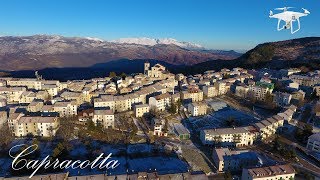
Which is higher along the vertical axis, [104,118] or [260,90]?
[260,90]

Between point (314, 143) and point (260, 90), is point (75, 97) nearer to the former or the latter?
point (260, 90)

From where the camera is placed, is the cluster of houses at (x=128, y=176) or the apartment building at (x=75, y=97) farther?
the apartment building at (x=75, y=97)

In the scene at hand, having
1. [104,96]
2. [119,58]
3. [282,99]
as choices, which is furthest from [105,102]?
[119,58]

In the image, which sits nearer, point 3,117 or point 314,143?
point 314,143

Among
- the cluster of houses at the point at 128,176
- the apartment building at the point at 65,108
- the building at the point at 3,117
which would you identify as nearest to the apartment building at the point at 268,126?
the cluster of houses at the point at 128,176

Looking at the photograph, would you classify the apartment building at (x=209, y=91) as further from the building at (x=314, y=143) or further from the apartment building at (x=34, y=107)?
the apartment building at (x=34, y=107)

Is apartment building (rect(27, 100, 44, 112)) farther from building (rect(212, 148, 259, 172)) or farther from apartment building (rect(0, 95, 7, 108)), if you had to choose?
building (rect(212, 148, 259, 172))
